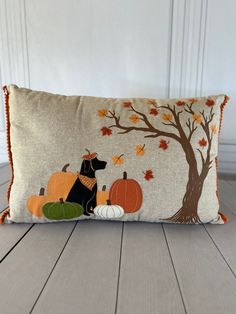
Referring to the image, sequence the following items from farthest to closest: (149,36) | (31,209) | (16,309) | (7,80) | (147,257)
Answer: (7,80) → (149,36) → (31,209) → (147,257) → (16,309)

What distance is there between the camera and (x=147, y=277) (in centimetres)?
46

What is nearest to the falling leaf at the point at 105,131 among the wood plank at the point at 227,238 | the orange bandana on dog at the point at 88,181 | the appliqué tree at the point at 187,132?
the appliqué tree at the point at 187,132

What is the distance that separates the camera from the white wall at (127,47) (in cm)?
108

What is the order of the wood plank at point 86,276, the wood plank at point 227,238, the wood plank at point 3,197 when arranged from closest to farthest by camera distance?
the wood plank at point 86,276, the wood plank at point 227,238, the wood plank at point 3,197

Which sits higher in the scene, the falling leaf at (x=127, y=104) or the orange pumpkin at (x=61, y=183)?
the falling leaf at (x=127, y=104)

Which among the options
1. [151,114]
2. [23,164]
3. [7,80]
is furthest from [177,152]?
Answer: [7,80]

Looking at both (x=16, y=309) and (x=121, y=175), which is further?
(x=121, y=175)

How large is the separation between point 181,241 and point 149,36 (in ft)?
2.74

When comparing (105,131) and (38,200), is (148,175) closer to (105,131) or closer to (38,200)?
(105,131)

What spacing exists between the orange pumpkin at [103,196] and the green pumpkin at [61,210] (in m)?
0.05

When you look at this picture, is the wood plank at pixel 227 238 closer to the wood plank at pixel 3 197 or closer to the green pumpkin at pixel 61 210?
the green pumpkin at pixel 61 210

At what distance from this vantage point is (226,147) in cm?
116

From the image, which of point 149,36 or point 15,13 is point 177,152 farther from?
point 15,13

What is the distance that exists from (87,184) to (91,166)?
0.04 m
